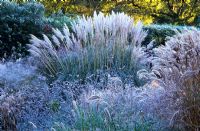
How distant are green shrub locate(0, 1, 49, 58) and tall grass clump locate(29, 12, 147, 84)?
111 inches

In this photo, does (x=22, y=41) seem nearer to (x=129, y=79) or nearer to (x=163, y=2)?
(x=129, y=79)

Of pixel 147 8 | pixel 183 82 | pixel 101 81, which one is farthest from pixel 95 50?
pixel 147 8

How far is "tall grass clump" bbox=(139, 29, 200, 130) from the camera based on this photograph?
185 inches

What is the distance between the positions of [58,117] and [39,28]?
623cm

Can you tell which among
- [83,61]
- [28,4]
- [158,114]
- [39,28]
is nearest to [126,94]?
[158,114]

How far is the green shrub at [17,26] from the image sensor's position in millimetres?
11391

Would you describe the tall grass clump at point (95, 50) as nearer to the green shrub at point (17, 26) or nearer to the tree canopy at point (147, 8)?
the green shrub at point (17, 26)

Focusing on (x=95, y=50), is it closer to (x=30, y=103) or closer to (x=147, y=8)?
(x=30, y=103)

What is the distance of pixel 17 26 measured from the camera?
458 inches

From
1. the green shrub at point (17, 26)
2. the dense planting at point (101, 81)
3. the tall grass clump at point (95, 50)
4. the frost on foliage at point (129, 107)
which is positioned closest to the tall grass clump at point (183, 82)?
the dense planting at point (101, 81)

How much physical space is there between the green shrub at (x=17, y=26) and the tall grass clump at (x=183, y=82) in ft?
22.3

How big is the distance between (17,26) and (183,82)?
7.57 metres

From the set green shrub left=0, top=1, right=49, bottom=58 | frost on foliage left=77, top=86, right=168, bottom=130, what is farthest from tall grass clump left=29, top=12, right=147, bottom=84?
green shrub left=0, top=1, right=49, bottom=58

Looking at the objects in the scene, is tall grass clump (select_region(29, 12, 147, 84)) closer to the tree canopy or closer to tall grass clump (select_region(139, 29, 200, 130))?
tall grass clump (select_region(139, 29, 200, 130))
